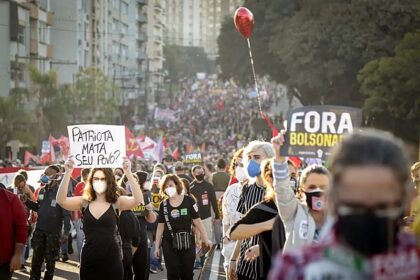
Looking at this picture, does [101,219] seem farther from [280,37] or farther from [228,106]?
[228,106]

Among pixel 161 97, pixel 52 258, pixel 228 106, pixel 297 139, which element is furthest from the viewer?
pixel 161 97

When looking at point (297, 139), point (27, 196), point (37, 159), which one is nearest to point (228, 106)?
point (37, 159)

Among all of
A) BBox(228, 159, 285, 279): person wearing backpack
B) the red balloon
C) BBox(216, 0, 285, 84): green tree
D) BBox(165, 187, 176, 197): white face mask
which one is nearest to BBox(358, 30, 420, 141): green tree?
BBox(216, 0, 285, 84): green tree

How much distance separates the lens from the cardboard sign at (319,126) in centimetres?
686

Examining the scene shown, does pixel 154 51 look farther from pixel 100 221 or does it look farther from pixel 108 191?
pixel 100 221

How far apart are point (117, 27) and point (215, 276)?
103 metres

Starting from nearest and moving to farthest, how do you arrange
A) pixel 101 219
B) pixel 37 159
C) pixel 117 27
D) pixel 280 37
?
pixel 101 219 < pixel 37 159 < pixel 280 37 < pixel 117 27

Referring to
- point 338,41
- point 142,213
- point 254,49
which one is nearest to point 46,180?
point 142,213

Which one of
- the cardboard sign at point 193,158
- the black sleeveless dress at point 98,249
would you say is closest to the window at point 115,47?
the cardboard sign at point 193,158

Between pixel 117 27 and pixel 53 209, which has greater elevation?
pixel 117 27

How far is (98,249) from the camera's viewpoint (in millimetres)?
9547

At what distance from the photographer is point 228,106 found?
13100cm

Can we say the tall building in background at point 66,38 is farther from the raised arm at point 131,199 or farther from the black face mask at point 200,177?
the raised arm at point 131,199

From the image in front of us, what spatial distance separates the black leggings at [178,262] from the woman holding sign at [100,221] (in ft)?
8.65
